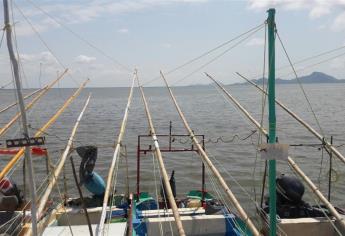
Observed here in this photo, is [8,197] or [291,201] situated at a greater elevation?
[8,197]

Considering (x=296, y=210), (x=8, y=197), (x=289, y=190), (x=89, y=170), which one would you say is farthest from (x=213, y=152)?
(x=8, y=197)

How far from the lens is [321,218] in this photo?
41.1 ft

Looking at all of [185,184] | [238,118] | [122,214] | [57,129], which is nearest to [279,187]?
[122,214]

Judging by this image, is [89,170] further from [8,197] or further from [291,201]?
[291,201]

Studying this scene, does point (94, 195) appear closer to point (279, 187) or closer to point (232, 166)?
point (279, 187)

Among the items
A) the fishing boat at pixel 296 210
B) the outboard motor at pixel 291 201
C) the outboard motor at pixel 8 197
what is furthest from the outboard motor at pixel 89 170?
the outboard motor at pixel 291 201

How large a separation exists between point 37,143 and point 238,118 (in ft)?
160

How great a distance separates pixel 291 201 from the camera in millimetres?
13531

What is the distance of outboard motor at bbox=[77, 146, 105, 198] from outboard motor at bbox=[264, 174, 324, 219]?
565cm

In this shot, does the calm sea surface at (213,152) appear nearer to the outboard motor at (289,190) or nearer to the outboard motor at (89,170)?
the outboard motor at (289,190)

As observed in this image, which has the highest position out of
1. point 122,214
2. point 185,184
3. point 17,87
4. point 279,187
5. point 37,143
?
point 17,87

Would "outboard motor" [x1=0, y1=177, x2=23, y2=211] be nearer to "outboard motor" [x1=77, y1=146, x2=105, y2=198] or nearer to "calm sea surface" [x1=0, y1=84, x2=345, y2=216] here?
"calm sea surface" [x1=0, y1=84, x2=345, y2=216]

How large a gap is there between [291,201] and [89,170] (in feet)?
21.8

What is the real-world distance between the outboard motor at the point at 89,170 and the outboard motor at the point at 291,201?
565 centimetres
